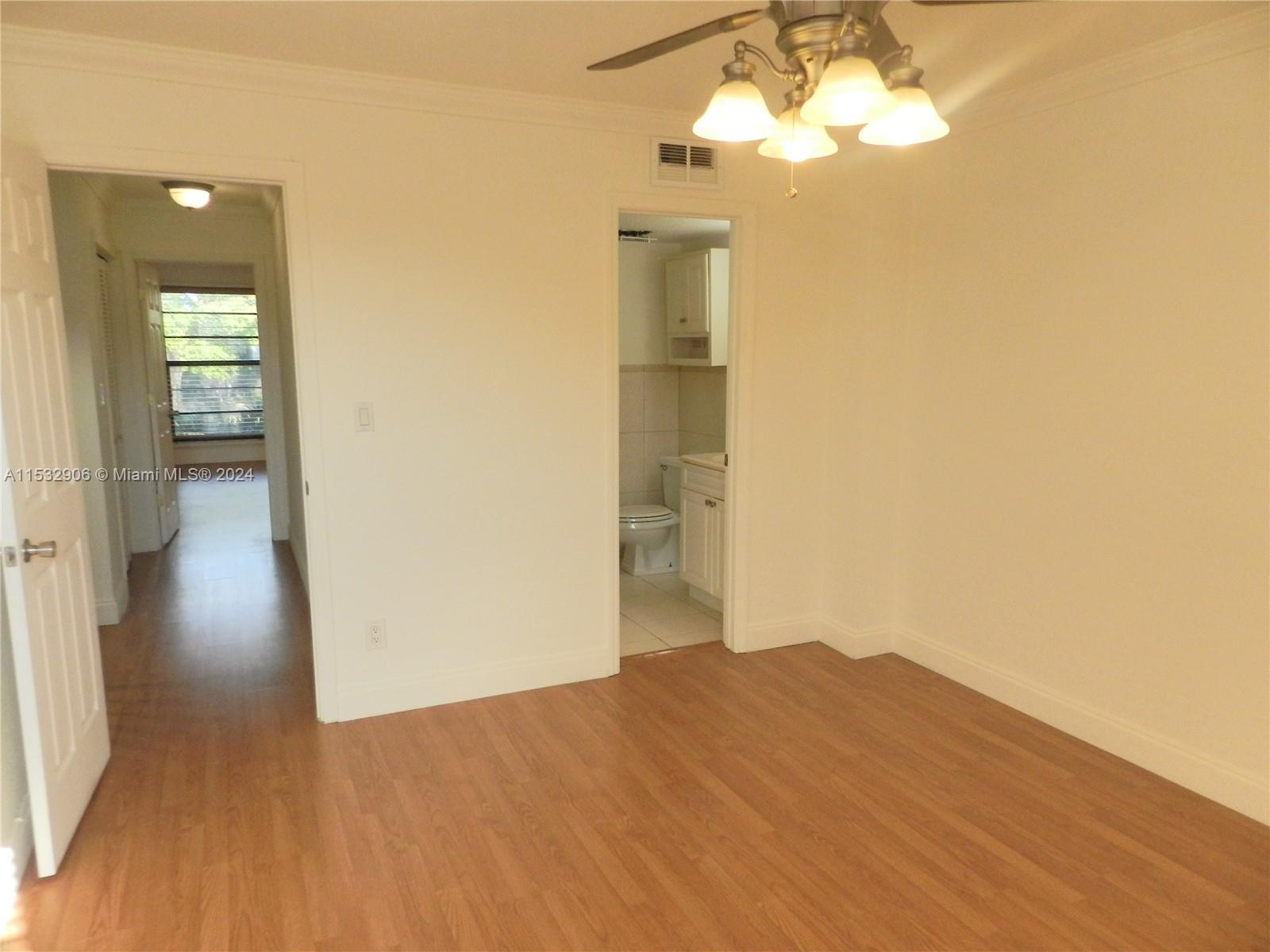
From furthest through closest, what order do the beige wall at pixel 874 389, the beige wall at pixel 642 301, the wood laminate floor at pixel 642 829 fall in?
the beige wall at pixel 642 301, the beige wall at pixel 874 389, the wood laminate floor at pixel 642 829

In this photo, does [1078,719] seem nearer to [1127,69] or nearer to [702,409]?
[1127,69]

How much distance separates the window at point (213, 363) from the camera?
10492mm

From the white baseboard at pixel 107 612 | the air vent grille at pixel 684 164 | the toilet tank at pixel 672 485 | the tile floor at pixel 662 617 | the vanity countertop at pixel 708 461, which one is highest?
the air vent grille at pixel 684 164

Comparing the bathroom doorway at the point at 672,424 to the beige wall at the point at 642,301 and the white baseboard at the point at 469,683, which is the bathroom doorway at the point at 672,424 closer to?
the beige wall at the point at 642,301

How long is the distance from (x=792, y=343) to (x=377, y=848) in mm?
2680

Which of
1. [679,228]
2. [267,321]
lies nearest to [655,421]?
[679,228]

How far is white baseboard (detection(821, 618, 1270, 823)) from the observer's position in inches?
103

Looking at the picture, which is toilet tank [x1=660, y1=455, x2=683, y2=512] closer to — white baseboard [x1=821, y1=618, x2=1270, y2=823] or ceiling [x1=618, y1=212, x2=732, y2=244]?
ceiling [x1=618, y1=212, x2=732, y2=244]

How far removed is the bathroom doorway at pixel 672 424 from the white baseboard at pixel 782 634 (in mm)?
244

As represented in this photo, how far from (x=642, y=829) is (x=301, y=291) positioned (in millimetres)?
2182

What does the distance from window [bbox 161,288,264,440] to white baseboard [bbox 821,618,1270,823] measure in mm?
9060

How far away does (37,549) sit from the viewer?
2209 mm

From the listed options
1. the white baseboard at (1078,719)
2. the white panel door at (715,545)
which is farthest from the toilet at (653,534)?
the white baseboard at (1078,719)

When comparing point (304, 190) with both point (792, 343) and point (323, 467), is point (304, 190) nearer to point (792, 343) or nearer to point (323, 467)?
point (323, 467)
